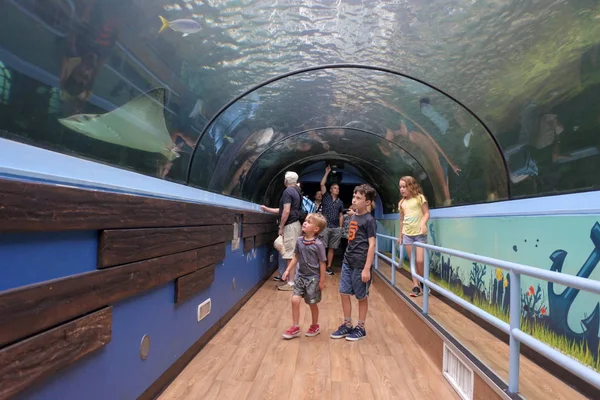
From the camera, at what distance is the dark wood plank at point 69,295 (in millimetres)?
1323

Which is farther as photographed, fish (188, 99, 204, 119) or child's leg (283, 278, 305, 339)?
fish (188, 99, 204, 119)

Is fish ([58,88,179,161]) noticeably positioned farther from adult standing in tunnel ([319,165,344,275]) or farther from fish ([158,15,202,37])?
adult standing in tunnel ([319,165,344,275])

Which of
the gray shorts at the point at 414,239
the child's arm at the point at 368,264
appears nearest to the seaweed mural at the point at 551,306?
the gray shorts at the point at 414,239

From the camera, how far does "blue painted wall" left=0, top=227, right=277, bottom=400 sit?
1.43 metres

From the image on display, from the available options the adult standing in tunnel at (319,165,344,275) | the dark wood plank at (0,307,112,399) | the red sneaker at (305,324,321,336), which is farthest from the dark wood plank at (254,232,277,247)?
the dark wood plank at (0,307,112,399)

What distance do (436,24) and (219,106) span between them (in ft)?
8.64

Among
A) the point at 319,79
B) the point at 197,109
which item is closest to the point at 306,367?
the point at 197,109

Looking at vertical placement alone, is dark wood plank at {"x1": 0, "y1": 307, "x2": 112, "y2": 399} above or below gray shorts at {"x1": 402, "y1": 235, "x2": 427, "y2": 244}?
below

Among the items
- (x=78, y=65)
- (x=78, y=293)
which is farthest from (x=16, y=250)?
(x=78, y=65)

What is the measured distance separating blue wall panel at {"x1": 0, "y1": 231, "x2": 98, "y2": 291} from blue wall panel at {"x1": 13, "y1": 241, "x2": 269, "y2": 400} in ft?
0.16

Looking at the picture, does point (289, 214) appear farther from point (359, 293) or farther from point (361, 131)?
point (361, 131)

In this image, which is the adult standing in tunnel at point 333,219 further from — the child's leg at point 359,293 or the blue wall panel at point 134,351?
the blue wall panel at point 134,351

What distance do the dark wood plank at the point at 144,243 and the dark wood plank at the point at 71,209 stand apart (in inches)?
1.9

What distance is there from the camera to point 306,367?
11.0ft
